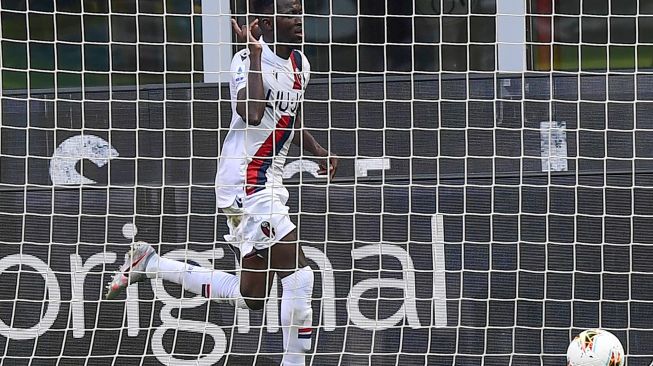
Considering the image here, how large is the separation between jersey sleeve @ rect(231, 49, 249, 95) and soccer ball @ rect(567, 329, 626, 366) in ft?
5.89

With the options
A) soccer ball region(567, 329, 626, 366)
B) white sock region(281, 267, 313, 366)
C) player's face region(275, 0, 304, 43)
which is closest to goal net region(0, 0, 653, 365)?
player's face region(275, 0, 304, 43)

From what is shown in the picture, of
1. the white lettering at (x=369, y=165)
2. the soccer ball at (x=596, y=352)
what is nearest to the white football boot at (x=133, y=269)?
the white lettering at (x=369, y=165)

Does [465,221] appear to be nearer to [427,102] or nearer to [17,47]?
[427,102]

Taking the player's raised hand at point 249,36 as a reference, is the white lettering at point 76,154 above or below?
below

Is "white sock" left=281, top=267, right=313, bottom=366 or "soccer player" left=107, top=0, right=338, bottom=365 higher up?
"soccer player" left=107, top=0, right=338, bottom=365

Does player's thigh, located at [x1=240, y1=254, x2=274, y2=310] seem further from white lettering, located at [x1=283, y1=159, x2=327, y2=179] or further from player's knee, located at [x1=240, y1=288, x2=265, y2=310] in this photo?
white lettering, located at [x1=283, y1=159, x2=327, y2=179]

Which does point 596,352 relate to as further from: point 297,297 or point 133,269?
point 133,269

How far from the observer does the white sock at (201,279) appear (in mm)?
6316

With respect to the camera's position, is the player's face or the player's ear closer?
the player's face

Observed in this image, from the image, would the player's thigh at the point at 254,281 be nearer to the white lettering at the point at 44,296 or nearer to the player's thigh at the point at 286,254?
the player's thigh at the point at 286,254

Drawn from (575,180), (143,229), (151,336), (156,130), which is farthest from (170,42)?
(575,180)

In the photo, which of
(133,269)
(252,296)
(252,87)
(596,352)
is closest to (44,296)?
(133,269)

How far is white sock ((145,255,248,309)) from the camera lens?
6.32m

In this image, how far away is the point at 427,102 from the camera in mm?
7203
